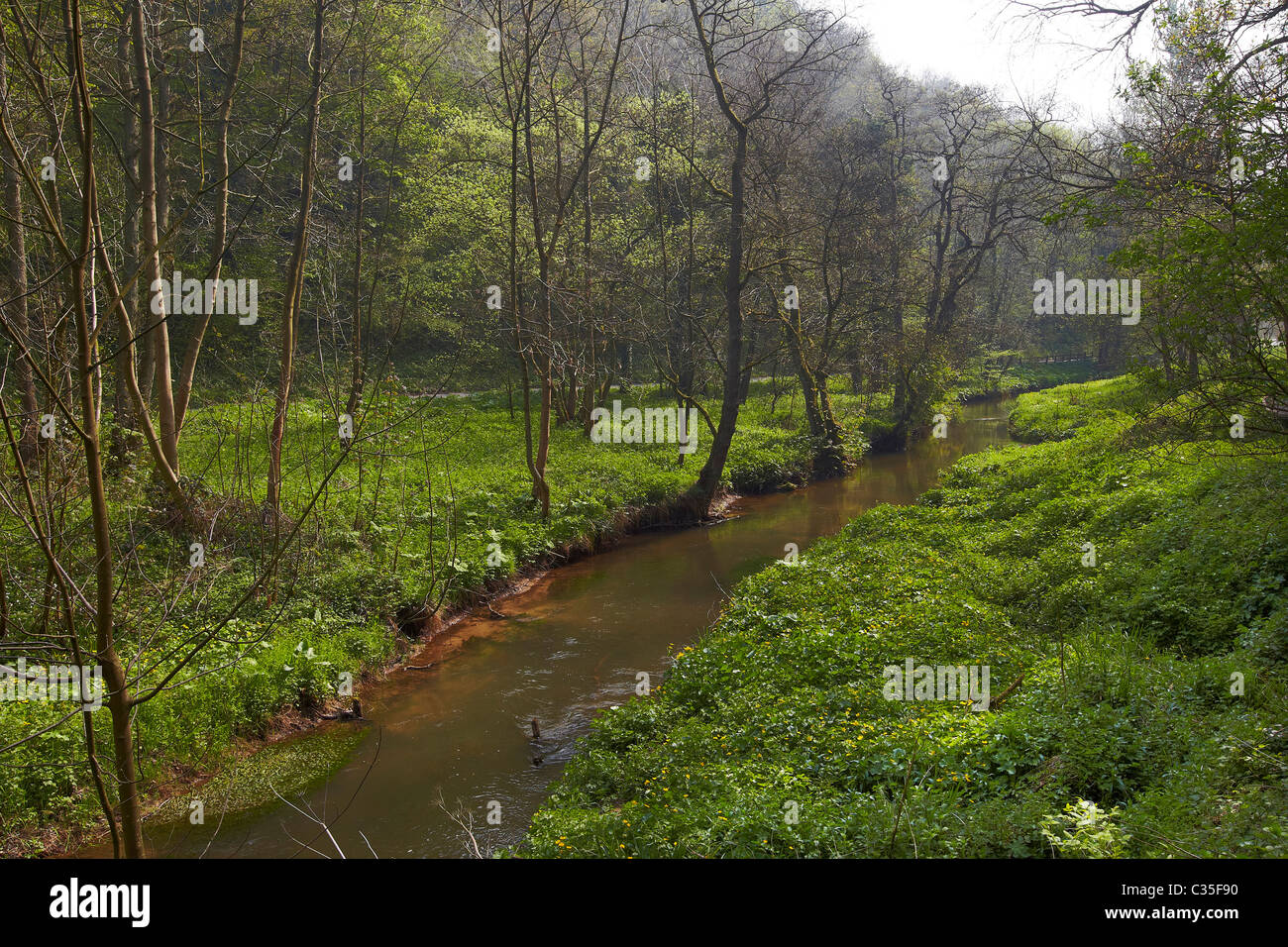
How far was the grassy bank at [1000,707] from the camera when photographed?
4.41 meters

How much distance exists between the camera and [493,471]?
1659cm

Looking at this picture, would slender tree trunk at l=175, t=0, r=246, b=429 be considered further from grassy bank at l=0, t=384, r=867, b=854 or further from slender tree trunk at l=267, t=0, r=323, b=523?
grassy bank at l=0, t=384, r=867, b=854

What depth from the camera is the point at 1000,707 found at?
6.45m

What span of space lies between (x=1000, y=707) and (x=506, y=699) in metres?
5.35

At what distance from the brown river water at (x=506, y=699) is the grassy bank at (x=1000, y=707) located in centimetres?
90

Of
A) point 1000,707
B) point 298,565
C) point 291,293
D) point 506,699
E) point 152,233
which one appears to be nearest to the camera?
point 298,565

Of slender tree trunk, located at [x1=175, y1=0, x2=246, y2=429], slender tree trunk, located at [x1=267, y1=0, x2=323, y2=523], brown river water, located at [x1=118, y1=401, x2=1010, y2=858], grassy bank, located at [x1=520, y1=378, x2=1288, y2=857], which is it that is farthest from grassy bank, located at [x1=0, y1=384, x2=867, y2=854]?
grassy bank, located at [x1=520, y1=378, x2=1288, y2=857]

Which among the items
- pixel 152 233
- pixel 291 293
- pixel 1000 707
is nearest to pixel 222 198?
pixel 291 293

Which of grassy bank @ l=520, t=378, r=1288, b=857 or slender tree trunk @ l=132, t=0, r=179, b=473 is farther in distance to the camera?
slender tree trunk @ l=132, t=0, r=179, b=473

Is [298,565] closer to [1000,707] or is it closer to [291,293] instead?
[1000,707]

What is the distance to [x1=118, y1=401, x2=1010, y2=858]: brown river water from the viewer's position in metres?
6.68

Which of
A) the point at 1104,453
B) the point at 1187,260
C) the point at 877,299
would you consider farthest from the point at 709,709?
the point at 877,299

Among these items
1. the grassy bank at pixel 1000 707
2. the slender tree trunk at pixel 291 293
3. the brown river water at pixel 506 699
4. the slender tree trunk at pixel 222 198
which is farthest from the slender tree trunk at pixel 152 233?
the grassy bank at pixel 1000 707

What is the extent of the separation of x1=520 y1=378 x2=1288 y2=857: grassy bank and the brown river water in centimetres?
90
